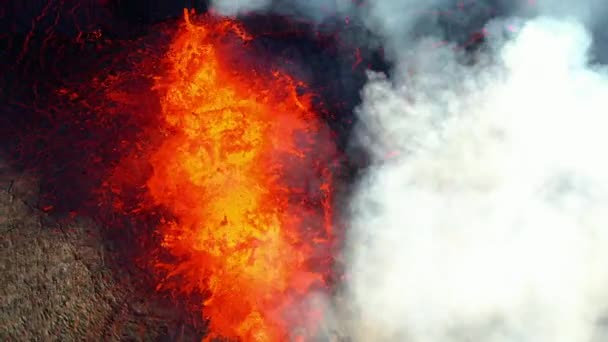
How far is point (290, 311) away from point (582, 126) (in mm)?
5045

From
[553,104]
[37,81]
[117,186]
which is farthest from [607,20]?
[37,81]

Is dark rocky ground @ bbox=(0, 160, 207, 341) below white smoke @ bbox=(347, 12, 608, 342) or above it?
below

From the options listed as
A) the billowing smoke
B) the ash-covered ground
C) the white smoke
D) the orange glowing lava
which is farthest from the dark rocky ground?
the white smoke

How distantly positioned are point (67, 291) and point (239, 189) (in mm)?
2652

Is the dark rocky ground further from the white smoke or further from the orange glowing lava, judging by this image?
the white smoke

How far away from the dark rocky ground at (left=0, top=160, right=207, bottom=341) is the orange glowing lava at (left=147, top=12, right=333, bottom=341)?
467 millimetres

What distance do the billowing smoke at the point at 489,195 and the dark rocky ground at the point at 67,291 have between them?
259 centimetres

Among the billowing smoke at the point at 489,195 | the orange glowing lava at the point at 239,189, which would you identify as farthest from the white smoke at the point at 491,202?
the orange glowing lava at the point at 239,189

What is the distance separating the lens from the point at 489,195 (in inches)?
243

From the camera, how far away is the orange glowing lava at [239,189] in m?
5.63

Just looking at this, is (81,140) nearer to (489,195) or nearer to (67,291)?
(67,291)

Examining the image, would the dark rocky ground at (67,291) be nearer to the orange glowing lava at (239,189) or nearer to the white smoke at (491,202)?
the orange glowing lava at (239,189)

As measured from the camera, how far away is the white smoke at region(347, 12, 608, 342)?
18.4 feet

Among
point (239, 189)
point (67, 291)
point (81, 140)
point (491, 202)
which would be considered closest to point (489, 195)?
point (491, 202)
